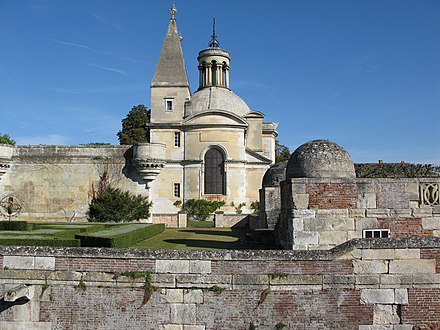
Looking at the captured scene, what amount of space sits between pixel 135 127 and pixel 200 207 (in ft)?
77.3

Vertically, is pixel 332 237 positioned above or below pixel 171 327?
above

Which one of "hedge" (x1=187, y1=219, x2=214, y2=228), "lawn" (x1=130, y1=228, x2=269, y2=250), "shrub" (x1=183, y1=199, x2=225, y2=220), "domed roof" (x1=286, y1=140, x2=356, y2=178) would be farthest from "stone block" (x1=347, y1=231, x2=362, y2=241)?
"shrub" (x1=183, y1=199, x2=225, y2=220)

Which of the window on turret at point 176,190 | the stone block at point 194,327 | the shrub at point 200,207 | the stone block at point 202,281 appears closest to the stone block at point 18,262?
the stone block at point 202,281

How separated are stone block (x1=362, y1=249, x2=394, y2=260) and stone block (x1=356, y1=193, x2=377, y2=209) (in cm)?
201

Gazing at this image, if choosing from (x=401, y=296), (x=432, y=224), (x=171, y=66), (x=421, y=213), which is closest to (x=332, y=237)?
(x=401, y=296)

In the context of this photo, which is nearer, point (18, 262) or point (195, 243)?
point (18, 262)

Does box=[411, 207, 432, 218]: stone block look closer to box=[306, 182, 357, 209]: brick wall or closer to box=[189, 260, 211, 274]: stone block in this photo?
box=[306, 182, 357, 209]: brick wall

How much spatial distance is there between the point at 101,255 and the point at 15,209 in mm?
24498

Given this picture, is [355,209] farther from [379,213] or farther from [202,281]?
[202,281]

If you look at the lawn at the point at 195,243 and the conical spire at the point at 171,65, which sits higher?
the conical spire at the point at 171,65

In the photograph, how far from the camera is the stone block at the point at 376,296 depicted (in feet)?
28.2

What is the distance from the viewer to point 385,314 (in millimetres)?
8602

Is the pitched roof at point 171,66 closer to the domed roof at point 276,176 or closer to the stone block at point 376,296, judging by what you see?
the domed roof at point 276,176

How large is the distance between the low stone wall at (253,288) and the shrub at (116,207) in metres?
20.5
